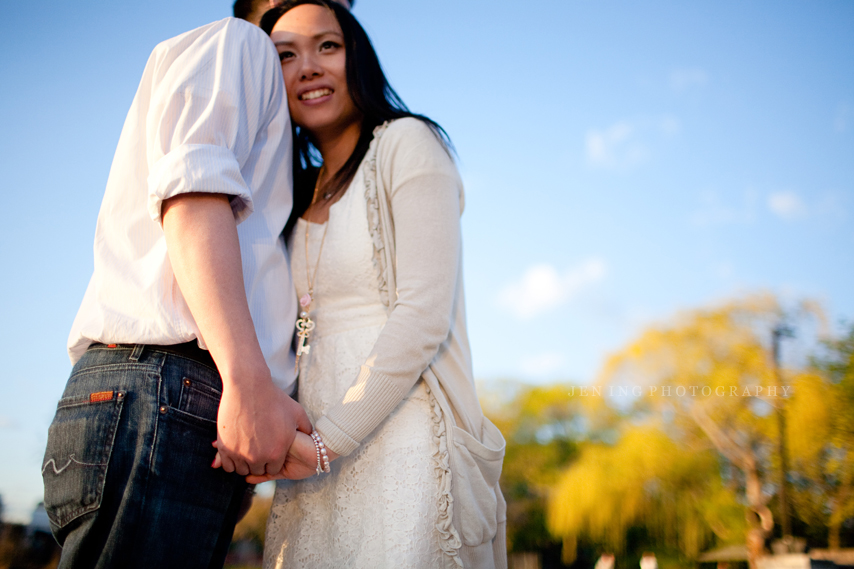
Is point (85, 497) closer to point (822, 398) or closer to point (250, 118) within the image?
point (250, 118)

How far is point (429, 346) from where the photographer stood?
1240mm

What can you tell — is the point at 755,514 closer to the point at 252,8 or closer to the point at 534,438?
the point at 534,438

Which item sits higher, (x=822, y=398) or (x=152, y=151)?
(x=152, y=151)

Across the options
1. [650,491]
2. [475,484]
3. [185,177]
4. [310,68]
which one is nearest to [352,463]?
[475,484]

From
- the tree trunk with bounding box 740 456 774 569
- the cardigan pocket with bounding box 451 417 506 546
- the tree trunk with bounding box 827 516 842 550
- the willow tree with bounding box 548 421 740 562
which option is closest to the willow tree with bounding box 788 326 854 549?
the tree trunk with bounding box 827 516 842 550

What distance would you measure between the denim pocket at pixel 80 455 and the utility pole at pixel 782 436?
57.1 feet

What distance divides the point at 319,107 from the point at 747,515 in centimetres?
2060

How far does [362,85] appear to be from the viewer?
158 centimetres

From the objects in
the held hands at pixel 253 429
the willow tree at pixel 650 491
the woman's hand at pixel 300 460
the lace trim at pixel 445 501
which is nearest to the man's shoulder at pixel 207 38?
the held hands at pixel 253 429

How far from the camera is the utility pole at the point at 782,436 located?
48.5 feet

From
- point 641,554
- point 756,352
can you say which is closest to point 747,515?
point 756,352

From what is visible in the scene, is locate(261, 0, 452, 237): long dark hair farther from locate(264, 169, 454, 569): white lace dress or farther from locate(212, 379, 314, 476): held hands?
locate(212, 379, 314, 476): held hands

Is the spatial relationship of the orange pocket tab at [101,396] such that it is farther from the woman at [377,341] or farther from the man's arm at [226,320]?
the woman at [377,341]

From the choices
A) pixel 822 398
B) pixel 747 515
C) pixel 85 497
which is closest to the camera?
pixel 85 497
